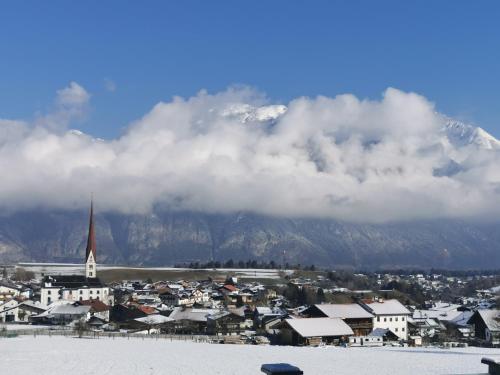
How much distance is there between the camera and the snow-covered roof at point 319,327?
64.2 meters

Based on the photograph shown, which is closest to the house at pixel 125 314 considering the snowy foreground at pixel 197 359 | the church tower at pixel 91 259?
the snowy foreground at pixel 197 359

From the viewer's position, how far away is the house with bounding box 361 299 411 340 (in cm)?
7881

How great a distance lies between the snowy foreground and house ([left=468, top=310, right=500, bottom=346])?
24340 millimetres

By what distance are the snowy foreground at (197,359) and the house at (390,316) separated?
27064 millimetres

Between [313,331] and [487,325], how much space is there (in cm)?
2057

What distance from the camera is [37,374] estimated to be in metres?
35.8

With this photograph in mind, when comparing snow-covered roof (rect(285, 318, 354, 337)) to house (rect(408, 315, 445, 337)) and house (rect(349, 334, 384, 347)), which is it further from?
house (rect(408, 315, 445, 337))

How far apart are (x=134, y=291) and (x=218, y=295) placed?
18.0 m

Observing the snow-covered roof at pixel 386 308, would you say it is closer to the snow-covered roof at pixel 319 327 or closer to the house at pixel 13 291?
the snow-covered roof at pixel 319 327

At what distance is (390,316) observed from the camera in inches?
3145

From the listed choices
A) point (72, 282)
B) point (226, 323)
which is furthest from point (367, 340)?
point (72, 282)

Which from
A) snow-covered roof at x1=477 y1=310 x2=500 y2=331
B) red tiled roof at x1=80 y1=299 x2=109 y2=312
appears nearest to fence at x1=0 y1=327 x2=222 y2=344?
red tiled roof at x1=80 y1=299 x2=109 y2=312

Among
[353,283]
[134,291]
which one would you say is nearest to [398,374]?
[134,291]

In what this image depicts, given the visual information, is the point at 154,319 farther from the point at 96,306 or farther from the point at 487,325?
the point at 487,325
